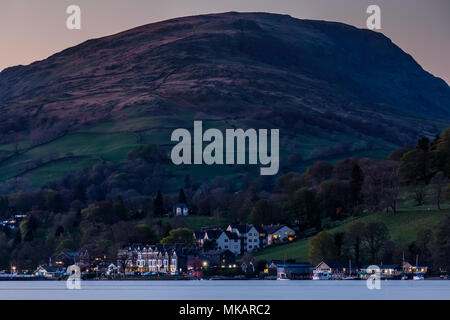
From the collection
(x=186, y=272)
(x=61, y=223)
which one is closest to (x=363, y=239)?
(x=186, y=272)

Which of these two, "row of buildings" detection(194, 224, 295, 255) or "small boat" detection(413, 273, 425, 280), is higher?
"row of buildings" detection(194, 224, 295, 255)

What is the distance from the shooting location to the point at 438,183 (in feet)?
507

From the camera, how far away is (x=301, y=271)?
5477 inches

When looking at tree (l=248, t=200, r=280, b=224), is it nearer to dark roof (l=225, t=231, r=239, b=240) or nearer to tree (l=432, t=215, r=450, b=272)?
dark roof (l=225, t=231, r=239, b=240)

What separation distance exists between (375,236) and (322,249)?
28.0ft

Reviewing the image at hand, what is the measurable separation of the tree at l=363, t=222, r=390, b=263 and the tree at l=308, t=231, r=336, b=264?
5.36 m

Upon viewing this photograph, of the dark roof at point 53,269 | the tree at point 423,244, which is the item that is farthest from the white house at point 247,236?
the tree at point 423,244

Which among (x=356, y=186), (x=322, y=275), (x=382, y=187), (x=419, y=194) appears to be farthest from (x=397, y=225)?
(x=356, y=186)

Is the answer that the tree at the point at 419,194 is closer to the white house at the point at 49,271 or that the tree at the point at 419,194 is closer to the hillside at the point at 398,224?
the hillside at the point at 398,224

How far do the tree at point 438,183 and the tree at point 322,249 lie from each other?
20.2 meters

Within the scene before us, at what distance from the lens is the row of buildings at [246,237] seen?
166 meters

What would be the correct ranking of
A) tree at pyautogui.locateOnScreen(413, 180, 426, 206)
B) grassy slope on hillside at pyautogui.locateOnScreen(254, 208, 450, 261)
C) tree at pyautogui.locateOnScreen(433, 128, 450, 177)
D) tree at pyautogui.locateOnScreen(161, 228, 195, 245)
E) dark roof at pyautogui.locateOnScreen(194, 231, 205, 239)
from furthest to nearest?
dark roof at pyautogui.locateOnScreen(194, 231, 205, 239) → tree at pyautogui.locateOnScreen(433, 128, 450, 177) → tree at pyautogui.locateOnScreen(161, 228, 195, 245) → tree at pyautogui.locateOnScreen(413, 180, 426, 206) → grassy slope on hillside at pyautogui.locateOnScreen(254, 208, 450, 261)

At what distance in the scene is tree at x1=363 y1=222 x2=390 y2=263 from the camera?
5300 inches

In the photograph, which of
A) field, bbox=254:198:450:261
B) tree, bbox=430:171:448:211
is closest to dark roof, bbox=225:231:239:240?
field, bbox=254:198:450:261
